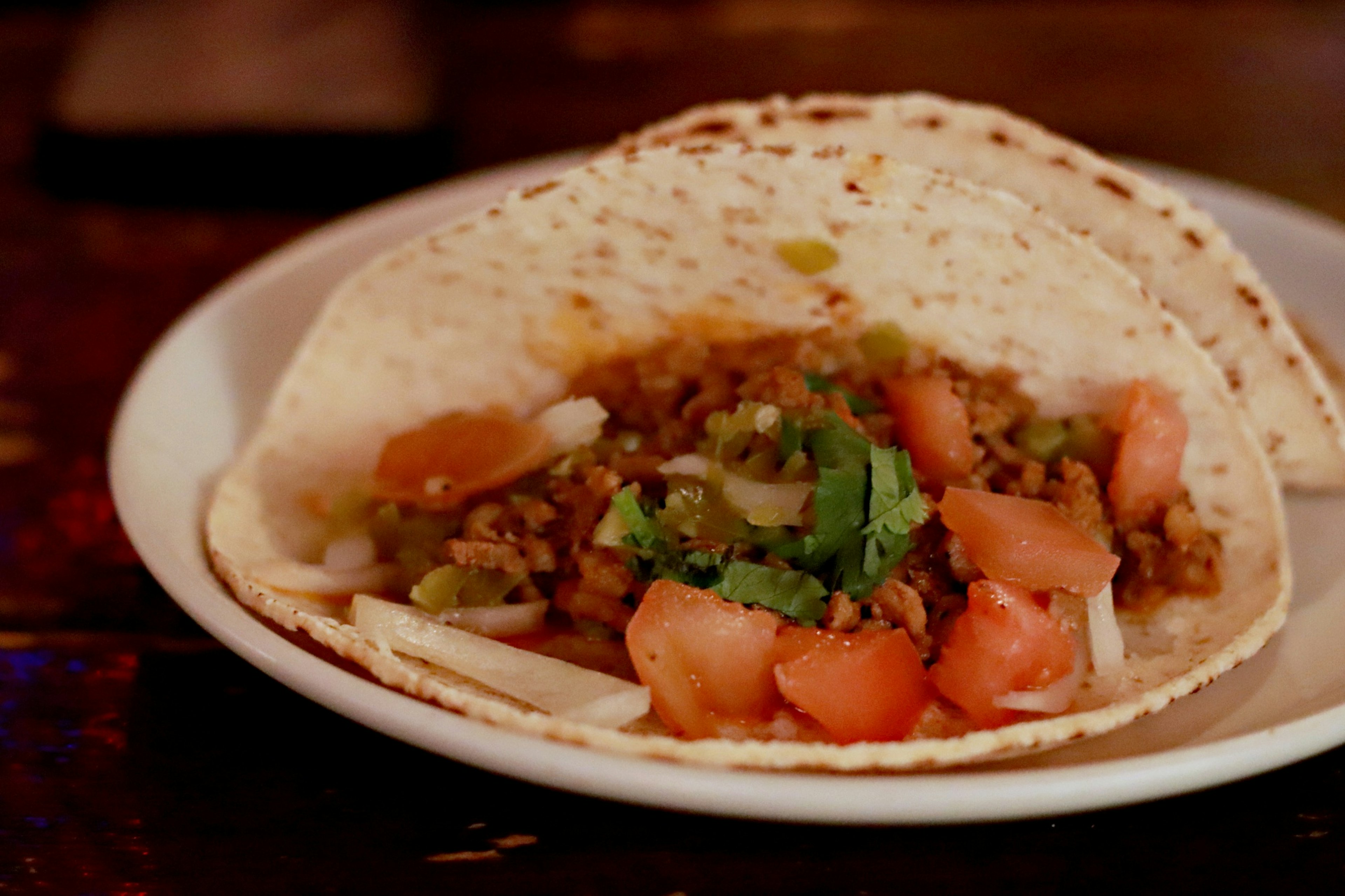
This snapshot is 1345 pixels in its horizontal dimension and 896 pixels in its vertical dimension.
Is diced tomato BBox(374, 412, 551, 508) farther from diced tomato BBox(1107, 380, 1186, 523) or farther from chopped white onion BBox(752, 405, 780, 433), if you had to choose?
diced tomato BBox(1107, 380, 1186, 523)

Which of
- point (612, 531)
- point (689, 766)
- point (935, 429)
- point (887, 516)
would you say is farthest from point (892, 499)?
point (689, 766)

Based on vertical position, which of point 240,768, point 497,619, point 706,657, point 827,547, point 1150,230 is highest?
point 1150,230

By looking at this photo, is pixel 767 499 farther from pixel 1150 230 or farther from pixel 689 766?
pixel 1150 230

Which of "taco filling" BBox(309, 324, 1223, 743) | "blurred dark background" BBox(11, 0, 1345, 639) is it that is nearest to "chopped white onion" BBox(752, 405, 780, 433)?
"taco filling" BBox(309, 324, 1223, 743)

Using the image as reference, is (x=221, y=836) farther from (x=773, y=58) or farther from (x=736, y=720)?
(x=773, y=58)

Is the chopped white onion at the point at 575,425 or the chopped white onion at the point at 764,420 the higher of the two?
the chopped white onion at the point at 764,420

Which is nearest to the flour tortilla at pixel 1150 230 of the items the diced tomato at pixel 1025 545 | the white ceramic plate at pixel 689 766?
the white ceramic plate at pixel 689 766

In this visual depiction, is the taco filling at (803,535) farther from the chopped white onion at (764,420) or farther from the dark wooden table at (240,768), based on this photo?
the dark wooden table at (240,768)
